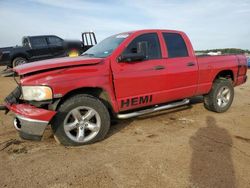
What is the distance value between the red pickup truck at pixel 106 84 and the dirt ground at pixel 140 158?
1.19ft

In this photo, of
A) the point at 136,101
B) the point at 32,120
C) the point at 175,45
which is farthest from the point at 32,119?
the point at 175,45

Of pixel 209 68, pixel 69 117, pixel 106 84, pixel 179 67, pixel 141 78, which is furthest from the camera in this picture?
pixel 209 68

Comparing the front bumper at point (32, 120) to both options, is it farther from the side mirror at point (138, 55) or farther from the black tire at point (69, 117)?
the side mirror at point (138, 55)

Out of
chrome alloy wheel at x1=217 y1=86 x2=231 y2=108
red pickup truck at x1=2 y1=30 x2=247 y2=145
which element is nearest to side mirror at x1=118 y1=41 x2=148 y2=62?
red pickup truck at x1=2 y1=30 x2=247 y2=145

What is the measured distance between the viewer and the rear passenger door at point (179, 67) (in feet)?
16.3

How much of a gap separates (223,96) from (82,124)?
3827 millimetres

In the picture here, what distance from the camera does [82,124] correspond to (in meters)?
4.01

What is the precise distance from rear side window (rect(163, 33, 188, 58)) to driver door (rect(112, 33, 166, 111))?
26 centimetres

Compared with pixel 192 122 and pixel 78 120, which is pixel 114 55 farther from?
pixel 192 122

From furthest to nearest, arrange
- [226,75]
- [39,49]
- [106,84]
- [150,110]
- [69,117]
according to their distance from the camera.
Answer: [39,49]
[226,75]
[150,110]
[106,84]
[69,117]

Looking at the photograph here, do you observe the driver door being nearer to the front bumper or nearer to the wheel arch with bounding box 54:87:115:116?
the wheel arch with bounding box 54:87:115:116

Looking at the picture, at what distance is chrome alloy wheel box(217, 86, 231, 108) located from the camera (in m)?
6.11

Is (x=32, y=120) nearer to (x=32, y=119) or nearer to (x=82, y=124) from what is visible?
(x=32, y=119)

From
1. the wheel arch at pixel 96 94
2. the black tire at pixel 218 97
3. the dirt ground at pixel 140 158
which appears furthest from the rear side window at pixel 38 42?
the wheel arch at pixel 96 94
